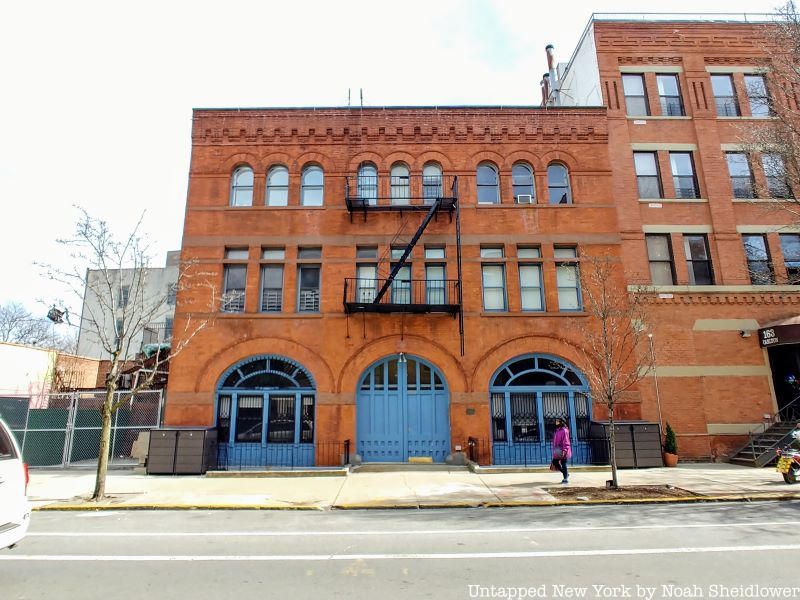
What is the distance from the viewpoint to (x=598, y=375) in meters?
16.5

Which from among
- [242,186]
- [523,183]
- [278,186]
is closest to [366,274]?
[278,186]

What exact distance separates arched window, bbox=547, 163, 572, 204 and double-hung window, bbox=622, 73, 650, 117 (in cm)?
397

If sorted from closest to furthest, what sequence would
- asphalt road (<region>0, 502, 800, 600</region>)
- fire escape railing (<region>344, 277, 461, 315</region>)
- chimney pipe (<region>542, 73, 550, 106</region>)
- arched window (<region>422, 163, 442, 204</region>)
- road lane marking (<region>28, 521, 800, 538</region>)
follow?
asphalt road (<region>0, 502, 800, 600</region>) < road lane marking (<region>28, 521, 800, 538</region>) < fire escape railing (<region>344, 277, 461, 315</region>) < arched window (<region>422, 163, 442, 204</region>) < chimney pipe (<region>542, 73, 550, 106</region>)

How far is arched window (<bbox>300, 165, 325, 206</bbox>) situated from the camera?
1870 centimetres

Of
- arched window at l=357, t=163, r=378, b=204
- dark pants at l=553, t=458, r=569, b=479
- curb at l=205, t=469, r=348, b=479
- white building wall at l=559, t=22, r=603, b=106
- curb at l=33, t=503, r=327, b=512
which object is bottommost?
curb at l=33, t=503, r=327, b=512

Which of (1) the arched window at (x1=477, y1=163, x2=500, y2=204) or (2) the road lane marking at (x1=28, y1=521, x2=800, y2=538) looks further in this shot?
(1) the arched window at (x1=477, y1=163, x2=500, y2=204)

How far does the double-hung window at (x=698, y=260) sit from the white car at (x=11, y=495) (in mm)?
19887

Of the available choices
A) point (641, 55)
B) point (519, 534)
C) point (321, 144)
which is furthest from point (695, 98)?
point (519, 534)

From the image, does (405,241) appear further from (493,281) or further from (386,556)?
(386,556)

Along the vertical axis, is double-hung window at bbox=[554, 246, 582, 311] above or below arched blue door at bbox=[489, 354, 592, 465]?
above

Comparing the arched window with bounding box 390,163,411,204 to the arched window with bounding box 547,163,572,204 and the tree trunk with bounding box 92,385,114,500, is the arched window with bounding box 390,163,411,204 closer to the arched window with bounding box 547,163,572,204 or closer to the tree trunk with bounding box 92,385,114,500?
the arched window with bounding box 547,163,572,204

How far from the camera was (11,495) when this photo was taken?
19.4ft

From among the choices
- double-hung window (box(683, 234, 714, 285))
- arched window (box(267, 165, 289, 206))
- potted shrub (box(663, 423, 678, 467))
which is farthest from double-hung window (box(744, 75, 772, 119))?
arched window (box(267, 165, 289, 206))

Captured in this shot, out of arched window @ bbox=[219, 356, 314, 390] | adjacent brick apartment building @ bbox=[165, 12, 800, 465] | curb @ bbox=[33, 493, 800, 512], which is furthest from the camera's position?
arched window @ bbox=[219, 356, 314, 390]
